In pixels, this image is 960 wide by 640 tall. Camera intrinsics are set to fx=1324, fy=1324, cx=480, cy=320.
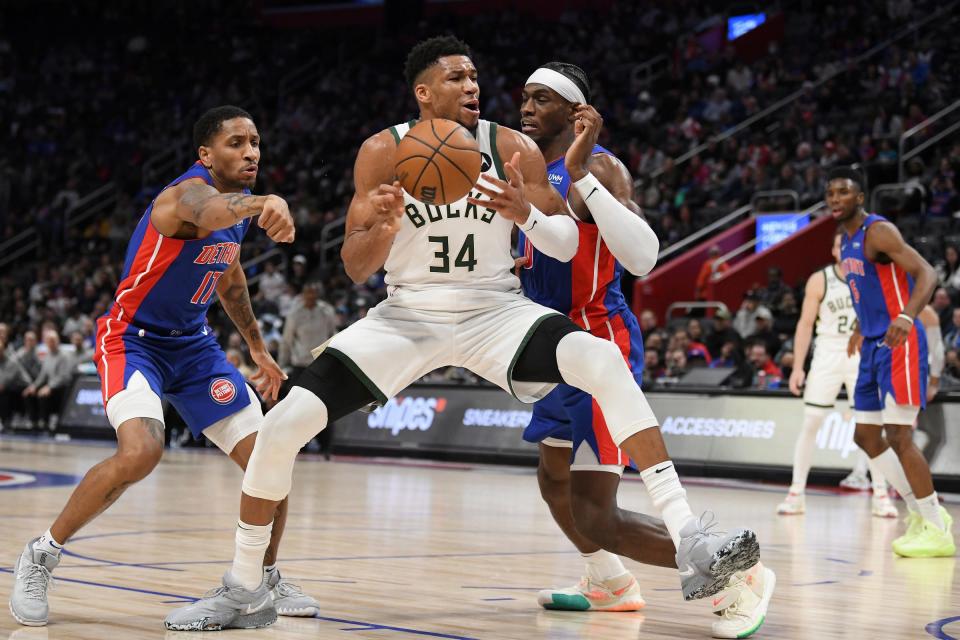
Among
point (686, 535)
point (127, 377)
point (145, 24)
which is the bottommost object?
point (686, 535)

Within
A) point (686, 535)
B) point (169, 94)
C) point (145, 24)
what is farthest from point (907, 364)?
point (145, 24)

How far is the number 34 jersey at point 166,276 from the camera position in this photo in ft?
17.0

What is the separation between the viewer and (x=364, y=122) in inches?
1045

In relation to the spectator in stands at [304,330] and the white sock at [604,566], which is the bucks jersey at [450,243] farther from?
the spectator in stands at [304,330]

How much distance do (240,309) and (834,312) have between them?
671cm

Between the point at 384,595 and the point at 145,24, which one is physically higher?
the point at 145,24

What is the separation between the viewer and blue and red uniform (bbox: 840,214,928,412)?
7.94 metres

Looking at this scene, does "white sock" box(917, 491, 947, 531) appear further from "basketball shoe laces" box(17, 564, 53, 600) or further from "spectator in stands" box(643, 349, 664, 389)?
"spectator in stands" box(643, 349, 664, 389)

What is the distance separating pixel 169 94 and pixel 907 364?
2485 cm

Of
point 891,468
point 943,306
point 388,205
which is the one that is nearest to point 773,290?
point 943,306

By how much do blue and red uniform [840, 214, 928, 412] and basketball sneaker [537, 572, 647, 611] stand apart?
319 centimetres

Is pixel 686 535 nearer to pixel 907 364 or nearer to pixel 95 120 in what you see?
pixel 907 364

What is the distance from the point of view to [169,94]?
30219mm

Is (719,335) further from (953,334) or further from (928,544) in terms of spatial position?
(928,544)
